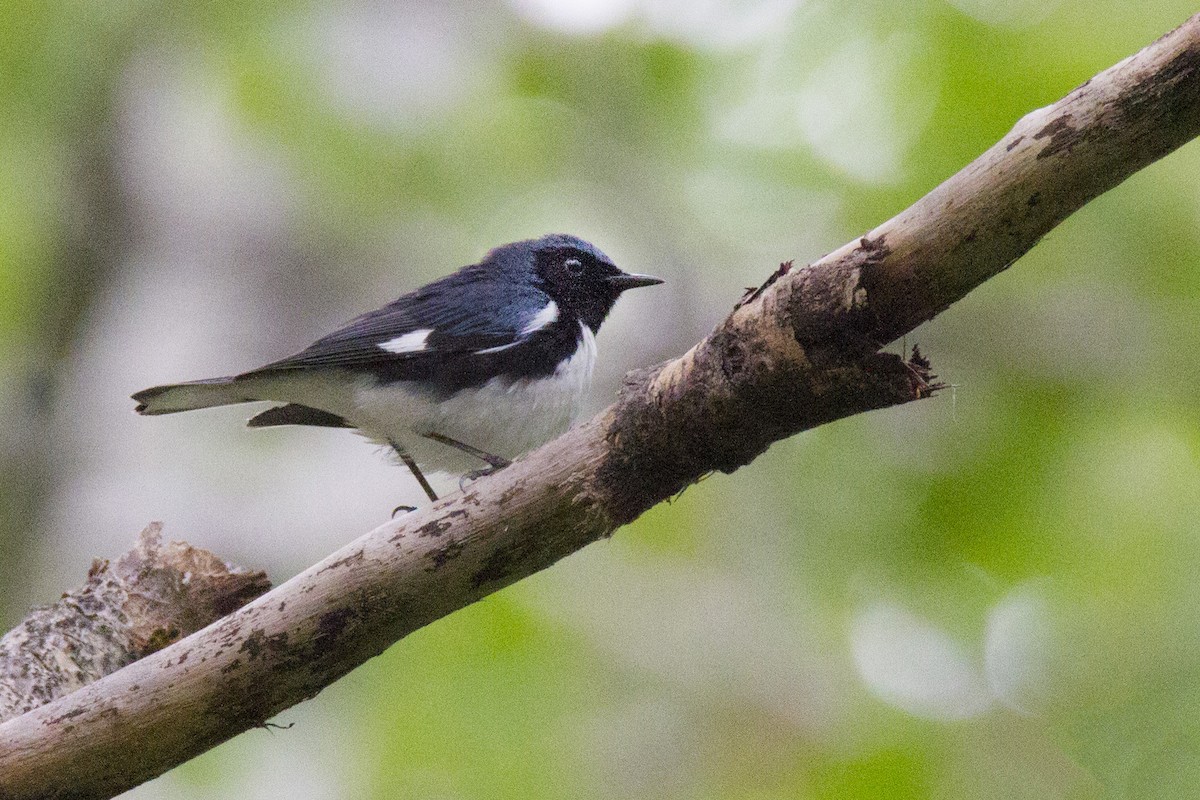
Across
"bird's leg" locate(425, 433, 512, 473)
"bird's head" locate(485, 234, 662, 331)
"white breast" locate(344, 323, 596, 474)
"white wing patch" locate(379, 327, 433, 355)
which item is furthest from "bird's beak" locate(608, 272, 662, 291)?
"bird's leg" locate(425, 433, 512, 473)

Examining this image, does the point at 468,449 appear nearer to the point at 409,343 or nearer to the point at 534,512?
the point at 409,343

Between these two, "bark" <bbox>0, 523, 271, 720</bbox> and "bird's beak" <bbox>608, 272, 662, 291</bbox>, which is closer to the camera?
"bark" <bbox>0, 523, 271, 720</bbox>

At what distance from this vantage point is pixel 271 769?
5.27 meters

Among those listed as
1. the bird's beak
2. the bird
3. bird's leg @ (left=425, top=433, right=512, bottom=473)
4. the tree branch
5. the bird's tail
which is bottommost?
the tree branch

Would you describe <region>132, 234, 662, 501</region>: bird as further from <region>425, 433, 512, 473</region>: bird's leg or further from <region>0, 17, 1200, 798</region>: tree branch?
<region>0, 17, 1200, 798</region>: tree branch

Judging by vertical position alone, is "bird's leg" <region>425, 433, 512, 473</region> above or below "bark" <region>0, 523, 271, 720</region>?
above

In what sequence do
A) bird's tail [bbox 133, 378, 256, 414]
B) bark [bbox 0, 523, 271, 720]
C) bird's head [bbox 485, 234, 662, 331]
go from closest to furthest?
1. bark [bbox 0, 523, 271, 720]
2. bird's tail [bbox 133, 378, 256, 414]
3. bird's head [bbox 485, 234, 662, 331]

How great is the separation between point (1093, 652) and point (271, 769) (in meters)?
3.91

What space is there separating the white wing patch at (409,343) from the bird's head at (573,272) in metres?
0.66

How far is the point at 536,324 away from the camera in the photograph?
434cm

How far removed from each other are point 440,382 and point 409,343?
0.66ft

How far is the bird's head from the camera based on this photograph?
4.84 metres

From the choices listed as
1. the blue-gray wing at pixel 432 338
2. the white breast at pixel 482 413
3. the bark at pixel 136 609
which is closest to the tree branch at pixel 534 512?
the bark at pixel 136 609

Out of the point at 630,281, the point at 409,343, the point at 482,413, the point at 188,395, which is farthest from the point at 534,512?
the point at 630,281
